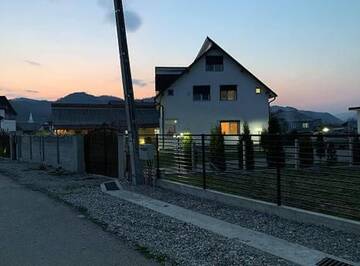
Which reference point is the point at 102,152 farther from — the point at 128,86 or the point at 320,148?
the point at 320,148

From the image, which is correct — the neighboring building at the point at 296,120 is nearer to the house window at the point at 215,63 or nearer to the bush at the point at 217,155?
the house window at the point at 215,63

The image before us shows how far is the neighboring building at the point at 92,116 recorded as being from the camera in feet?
198

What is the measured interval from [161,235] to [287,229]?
6.90ft

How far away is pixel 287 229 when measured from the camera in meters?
8.30

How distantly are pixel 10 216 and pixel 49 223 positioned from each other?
135 centimetres

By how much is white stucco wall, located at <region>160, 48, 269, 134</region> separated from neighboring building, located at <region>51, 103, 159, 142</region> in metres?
14.2

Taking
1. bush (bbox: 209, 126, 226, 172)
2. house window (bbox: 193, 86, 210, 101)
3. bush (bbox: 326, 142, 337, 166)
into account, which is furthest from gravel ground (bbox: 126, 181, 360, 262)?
house window (bbox: 193, 86, 210, 101)

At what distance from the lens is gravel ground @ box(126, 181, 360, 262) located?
23.0ft

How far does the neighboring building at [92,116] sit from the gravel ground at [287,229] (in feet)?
160

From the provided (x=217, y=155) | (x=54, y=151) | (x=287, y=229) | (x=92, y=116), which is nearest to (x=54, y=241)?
(x=287, y=229)

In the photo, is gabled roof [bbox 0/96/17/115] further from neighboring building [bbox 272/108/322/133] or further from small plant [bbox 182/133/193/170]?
small plant [bbox 182/133/193/170]

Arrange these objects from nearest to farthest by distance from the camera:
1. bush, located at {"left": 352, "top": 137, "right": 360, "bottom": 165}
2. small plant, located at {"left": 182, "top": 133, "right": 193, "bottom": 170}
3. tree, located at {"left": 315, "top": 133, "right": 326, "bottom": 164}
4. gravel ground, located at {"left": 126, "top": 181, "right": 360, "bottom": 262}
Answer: gravel ground, located at {"left": 126, "top": 181, "right": 360, "bottom": 262}
bush, located at {"left": 352, "top": 137, "right": 360, "bottom": 165}
tree, located at {"left": 315, "top": 133, "right": 326, "bottom": 164}
small plant, located at {"left": 182, "top": 133, "right": 193, "bottom": 170}

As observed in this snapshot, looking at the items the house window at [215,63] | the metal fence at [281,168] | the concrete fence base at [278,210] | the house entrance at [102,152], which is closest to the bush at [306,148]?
the metal fence at [281,168]

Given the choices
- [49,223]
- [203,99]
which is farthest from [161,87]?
[49,223]
